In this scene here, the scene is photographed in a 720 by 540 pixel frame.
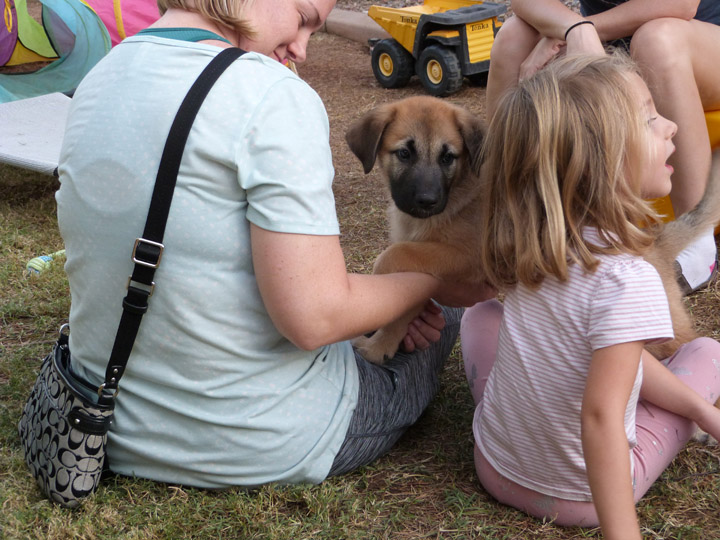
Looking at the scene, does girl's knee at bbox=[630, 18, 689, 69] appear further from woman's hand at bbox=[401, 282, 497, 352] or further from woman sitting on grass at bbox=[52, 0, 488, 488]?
woman sitting on grass at bbox=[52, 0, 488, 488]

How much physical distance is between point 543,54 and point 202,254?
7.84 ft

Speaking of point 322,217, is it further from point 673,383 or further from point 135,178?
point 673,383

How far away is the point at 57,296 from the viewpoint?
333 centimetres

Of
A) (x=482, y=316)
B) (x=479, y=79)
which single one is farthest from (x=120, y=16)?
(x=482, y=316)

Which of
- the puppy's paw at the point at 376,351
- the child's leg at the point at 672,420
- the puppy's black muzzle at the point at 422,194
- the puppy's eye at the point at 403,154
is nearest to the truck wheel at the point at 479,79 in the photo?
the puppy's eye at the point at 403,154

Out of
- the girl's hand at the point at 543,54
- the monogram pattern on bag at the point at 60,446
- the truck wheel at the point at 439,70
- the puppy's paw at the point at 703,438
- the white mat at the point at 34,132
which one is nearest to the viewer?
the monogram pattern on bag at the point at 60,446

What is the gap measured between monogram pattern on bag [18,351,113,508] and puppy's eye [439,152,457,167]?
5.00ft

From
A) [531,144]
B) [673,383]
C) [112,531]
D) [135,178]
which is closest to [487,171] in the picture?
[531,144]

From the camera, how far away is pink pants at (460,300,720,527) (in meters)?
1.87

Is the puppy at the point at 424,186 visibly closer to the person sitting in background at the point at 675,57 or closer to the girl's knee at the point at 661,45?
the person sitting in background at the point at 675,57

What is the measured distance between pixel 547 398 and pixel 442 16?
5.01 metres

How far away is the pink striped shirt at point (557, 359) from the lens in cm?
154

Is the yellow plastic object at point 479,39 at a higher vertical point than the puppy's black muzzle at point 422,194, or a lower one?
lower

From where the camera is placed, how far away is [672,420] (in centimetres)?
200
